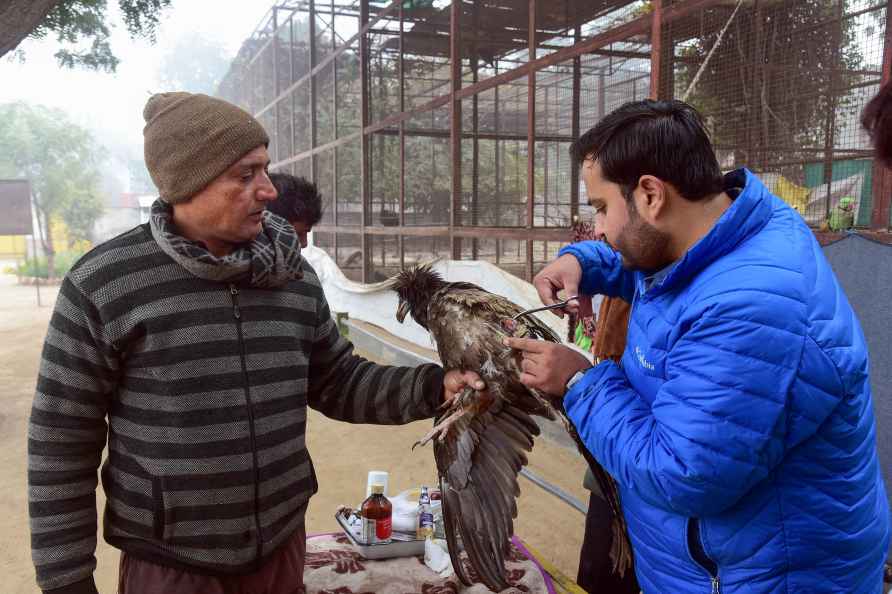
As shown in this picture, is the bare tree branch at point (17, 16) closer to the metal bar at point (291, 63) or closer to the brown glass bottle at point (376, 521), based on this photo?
the brown glass bottle at point (376, 521)

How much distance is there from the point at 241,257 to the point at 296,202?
68.4 inches

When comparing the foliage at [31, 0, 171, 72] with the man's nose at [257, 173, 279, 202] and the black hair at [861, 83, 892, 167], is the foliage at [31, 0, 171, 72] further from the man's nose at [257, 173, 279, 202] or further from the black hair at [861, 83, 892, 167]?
the black hair at [861, 83, 892, 167]

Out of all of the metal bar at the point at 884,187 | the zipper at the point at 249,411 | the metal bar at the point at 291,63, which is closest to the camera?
the zipper at the point at 249,411

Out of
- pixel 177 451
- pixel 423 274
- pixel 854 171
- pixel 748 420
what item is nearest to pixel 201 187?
pixel 177 451

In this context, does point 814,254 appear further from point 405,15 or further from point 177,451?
Result: point 405,15

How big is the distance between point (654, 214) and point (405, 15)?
838 cm

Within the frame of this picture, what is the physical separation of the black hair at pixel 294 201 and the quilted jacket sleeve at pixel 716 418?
2.49 meters

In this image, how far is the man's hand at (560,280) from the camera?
1.86 metres

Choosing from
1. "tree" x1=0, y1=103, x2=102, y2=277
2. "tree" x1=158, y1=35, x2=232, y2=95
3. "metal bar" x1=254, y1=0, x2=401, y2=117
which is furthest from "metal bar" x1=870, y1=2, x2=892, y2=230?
"tree" x1=158, y1=35, x2=232, y2=95

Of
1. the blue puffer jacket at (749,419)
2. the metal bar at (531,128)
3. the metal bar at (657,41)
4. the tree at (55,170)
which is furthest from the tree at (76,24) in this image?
the tree at (55,170)

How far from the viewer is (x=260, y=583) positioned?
1674 mm

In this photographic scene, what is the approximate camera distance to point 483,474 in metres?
1.96

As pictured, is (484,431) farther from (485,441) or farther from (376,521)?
(376,521)

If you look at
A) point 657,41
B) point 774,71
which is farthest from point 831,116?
point 657,41
